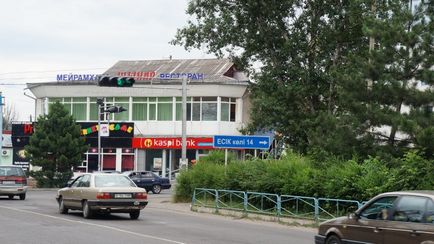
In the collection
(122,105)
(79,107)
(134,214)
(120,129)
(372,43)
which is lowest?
(134,214)

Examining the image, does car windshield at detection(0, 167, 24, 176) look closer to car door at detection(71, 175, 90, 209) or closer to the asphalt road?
the asphalt road

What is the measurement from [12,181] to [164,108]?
29570 millimetres

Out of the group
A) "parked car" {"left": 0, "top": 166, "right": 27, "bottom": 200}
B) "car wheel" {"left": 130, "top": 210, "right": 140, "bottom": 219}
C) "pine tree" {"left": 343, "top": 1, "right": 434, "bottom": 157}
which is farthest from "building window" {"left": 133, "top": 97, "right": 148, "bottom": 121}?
"car wheel" {"left": 130, "top": 210, "right": 140, "bottom": 219}

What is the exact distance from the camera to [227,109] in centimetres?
5953

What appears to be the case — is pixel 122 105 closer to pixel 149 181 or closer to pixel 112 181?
pixel 149 181

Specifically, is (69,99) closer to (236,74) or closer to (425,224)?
(236,74)

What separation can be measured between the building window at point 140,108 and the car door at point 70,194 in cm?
3839

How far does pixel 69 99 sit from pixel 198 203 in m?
39.1

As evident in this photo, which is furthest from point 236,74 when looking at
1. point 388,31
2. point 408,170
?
point 408,170

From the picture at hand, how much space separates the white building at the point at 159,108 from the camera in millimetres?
59094

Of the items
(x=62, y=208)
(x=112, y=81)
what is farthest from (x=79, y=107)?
(x=62, y=208)

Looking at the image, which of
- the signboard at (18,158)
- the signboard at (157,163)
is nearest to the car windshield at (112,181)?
→ the signboard at (157,163)

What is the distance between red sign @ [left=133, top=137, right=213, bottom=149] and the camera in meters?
58.6

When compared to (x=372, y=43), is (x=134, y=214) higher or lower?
lower
